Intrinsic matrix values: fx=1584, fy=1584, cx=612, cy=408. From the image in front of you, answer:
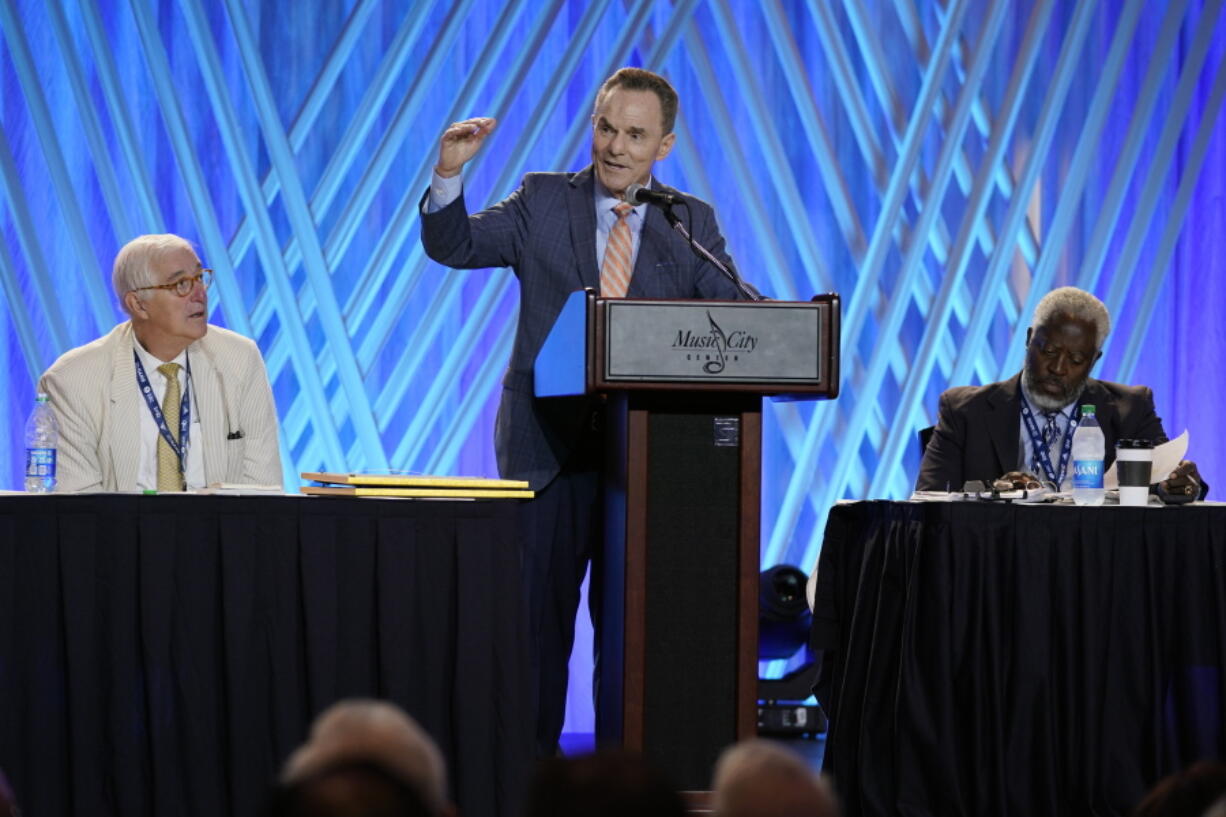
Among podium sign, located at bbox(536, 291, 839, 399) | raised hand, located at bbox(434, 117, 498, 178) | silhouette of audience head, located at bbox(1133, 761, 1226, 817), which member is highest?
raised hand, located at bbox(434, 117, 498, 178)

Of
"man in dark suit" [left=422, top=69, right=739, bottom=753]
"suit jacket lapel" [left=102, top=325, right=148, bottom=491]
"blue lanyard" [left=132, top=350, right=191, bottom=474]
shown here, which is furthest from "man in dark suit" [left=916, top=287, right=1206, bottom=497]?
"suit jacket lapel" [left=102, top=325, right=148, bottom=491]

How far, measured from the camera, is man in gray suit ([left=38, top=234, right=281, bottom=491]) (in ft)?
12.0

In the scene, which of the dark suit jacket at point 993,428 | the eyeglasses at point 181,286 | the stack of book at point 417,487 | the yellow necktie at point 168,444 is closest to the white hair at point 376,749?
the stack of book at point 417,487

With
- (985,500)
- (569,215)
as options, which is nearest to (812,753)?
(985,500)

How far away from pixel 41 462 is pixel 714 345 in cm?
149

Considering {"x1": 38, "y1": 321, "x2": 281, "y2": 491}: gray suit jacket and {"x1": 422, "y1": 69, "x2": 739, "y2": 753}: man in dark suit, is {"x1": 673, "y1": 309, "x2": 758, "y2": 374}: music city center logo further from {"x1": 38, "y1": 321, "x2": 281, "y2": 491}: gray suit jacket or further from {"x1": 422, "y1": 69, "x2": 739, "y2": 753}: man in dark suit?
{"x1": 38, "y1": 321, "x2": 281, "y2": 491}: gray suit jacket

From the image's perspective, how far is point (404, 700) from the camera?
2.97 metres

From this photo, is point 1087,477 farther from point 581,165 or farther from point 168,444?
point 581,165

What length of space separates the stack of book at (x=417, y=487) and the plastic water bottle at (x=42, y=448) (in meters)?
0.66

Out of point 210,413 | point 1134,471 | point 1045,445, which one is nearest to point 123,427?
point 210,413

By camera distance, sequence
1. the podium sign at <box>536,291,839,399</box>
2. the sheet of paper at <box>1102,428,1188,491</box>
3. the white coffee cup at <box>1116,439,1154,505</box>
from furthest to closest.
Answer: the sheet of paper at <box>1102,428,1188,491</box>
the white coffee cup at <box>1116,439,1154,505</box>
the podium sign at <box>536,291,839,399</box>

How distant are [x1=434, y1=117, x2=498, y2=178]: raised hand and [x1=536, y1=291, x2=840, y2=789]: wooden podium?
56cm

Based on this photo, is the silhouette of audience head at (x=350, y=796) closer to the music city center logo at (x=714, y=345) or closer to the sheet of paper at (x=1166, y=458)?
the music city center logo at (x=714, y=345)

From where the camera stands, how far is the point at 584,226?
3682mm
